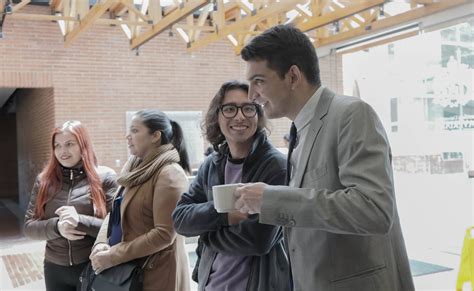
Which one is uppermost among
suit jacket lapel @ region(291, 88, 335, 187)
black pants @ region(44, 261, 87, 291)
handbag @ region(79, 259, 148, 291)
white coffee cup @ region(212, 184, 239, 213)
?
suit jacket lapel @ region(291, 88, 335, 187)

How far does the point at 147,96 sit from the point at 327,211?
8045 millimetres

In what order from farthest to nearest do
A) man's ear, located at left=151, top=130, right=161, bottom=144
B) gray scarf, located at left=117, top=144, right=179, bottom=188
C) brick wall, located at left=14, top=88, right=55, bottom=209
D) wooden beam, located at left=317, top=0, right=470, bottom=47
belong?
1. brick wall, located at left=14, top=88, right=55, bottom=209
2. wooden beam, located at left=317, top=0, right=470, bottom=47
3. man's ear, located at left=151, top=130, right=161, bottom=144
4. gray scarf, located at left=117, top=144, right=179, bottom=188

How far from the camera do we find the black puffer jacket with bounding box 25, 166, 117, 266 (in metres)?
2.28

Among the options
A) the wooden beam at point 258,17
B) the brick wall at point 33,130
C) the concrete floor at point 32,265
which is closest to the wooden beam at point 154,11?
the wooden beam at point 258,17

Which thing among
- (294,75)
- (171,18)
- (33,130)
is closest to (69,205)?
(294,75)

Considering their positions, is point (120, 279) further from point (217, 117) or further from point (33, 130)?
point (33, 130)

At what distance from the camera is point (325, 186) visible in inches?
42.5

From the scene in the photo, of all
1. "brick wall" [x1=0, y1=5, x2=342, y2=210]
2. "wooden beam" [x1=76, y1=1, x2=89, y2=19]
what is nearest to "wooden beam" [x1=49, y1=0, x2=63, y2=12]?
"brick wall" [x1=0, y1=5, x2=342, y2=210]

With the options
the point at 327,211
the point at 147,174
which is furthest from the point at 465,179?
the point at 327,211

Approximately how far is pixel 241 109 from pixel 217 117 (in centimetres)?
13

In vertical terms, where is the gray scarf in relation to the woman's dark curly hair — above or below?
below

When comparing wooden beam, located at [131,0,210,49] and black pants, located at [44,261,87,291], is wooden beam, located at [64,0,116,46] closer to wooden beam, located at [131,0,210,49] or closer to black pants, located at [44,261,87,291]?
wooden beam, located at [131,0,210,49]

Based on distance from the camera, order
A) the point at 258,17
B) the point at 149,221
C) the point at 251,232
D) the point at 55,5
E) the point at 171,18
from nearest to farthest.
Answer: the point at 251,232, the point at 149,221, the point at 171,18, the point at 258,17, the point at 55,5

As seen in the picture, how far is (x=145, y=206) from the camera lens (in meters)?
2.00
